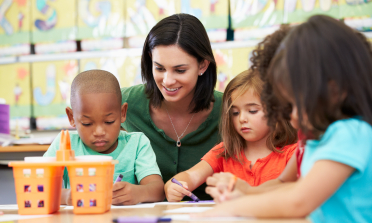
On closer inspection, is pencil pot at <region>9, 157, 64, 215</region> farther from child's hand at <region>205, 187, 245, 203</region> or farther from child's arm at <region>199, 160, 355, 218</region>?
child's arm at <region>199, 160, 355, 218</region>

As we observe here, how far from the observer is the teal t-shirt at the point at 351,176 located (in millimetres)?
565

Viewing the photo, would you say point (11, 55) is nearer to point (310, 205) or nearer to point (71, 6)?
point (71, 6)

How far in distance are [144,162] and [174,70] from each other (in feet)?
1.38

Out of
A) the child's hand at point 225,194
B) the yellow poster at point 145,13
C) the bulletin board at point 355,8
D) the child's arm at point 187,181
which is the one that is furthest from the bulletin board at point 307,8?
the child's hand at point 225,194

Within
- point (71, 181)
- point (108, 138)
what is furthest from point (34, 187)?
point (108, 138)

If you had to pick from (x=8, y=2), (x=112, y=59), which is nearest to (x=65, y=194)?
(x=112, y=59)

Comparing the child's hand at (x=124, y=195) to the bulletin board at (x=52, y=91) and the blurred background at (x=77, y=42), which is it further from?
the bulletin board at (x=52, y=91)

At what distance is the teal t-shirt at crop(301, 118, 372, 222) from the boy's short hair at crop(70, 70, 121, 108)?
75 cm

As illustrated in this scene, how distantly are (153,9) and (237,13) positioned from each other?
615 millimetres

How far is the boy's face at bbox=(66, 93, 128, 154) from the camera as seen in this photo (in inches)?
43.6

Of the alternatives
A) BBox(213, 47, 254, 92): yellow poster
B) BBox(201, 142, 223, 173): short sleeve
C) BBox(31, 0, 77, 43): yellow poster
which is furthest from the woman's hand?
BBox(31, 0, 77, 43): yellow poster

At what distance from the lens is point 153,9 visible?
251 cm

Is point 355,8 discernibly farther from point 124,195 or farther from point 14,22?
point 14,22

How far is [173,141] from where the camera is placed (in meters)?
1.58
